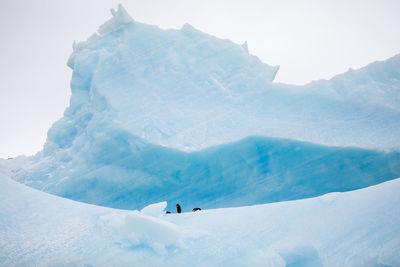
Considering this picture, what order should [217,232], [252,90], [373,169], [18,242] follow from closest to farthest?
[18,242], [217,232], [373,169], [252,90]

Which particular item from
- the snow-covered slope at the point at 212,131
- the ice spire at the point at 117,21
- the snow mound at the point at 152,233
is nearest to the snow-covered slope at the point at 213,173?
the snow-covered slope at the point at 212,131

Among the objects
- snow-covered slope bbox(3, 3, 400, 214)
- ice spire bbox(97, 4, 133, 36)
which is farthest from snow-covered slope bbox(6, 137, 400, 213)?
ice spire bbox(97, 4, 133, 36)

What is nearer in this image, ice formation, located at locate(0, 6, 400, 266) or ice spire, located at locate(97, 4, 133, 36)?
ice formation, located at locate(0, 6, 400, 266)

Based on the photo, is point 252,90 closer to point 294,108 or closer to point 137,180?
point 294,108

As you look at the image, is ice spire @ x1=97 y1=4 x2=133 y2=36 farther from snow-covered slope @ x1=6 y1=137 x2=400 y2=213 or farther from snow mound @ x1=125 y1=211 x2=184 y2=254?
snow mound @ x1=125 y1=211 x2=184 y2=254

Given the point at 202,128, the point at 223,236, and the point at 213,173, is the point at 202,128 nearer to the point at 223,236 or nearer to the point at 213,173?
the point at 213,173

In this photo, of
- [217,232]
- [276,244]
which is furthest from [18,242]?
[276,244]

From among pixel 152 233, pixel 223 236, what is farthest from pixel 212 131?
pixel 152 233

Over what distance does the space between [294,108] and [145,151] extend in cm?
275

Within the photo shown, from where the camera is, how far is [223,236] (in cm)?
229

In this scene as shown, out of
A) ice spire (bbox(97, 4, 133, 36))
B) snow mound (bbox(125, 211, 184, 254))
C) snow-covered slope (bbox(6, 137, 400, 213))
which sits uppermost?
ice spire (bbox(97, 4, 133, 36))

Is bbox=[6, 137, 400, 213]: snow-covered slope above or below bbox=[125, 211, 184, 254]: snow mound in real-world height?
below

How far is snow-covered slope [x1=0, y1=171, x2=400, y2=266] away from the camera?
1.99 meters

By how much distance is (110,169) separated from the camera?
17.8 feet
